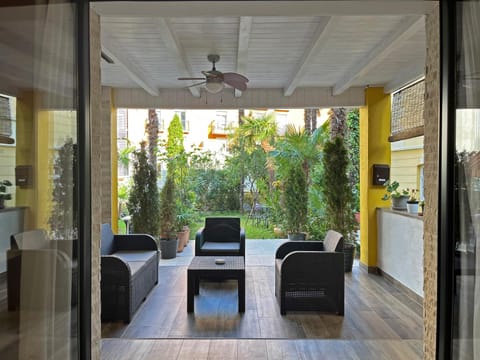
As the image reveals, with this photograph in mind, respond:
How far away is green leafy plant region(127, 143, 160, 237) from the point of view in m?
6.84

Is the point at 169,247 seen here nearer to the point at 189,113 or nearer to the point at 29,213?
the point at 29,213

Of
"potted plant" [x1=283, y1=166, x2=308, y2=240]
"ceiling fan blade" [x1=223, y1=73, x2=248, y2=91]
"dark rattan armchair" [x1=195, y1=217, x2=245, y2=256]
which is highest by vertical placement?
"ceiling fan blade" [x1=223, y1=73, x2=248, y2=91]

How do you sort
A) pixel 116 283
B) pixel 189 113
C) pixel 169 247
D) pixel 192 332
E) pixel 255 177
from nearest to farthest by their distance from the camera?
pixel 192 332 → pixel 116 283 → pixel 169 247 → pixel 255 177 → pixel 189 113

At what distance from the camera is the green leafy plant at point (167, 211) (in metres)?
7.28

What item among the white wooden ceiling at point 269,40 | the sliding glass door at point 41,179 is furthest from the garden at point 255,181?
the sliding glass door at point 41,179

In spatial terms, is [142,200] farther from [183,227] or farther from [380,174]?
[380,174]

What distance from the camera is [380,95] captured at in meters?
6.32

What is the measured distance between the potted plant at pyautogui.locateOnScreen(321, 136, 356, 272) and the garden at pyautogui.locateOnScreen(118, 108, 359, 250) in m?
0.02

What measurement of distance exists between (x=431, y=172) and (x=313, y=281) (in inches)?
85.0

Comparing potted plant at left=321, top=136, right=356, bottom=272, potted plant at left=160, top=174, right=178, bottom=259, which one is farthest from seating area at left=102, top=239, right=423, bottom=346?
potted plant at left=160, top=174, right=178, bottom=259

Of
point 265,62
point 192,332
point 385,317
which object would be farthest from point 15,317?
point 265,62

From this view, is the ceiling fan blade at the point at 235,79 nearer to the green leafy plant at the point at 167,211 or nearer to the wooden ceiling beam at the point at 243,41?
the wooden ceiling beam at the point at 243,41

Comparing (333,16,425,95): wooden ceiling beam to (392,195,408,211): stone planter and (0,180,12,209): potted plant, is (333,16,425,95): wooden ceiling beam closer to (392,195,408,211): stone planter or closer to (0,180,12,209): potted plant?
(392,195,408,211): stone planter

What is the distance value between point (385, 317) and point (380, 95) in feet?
12.1
